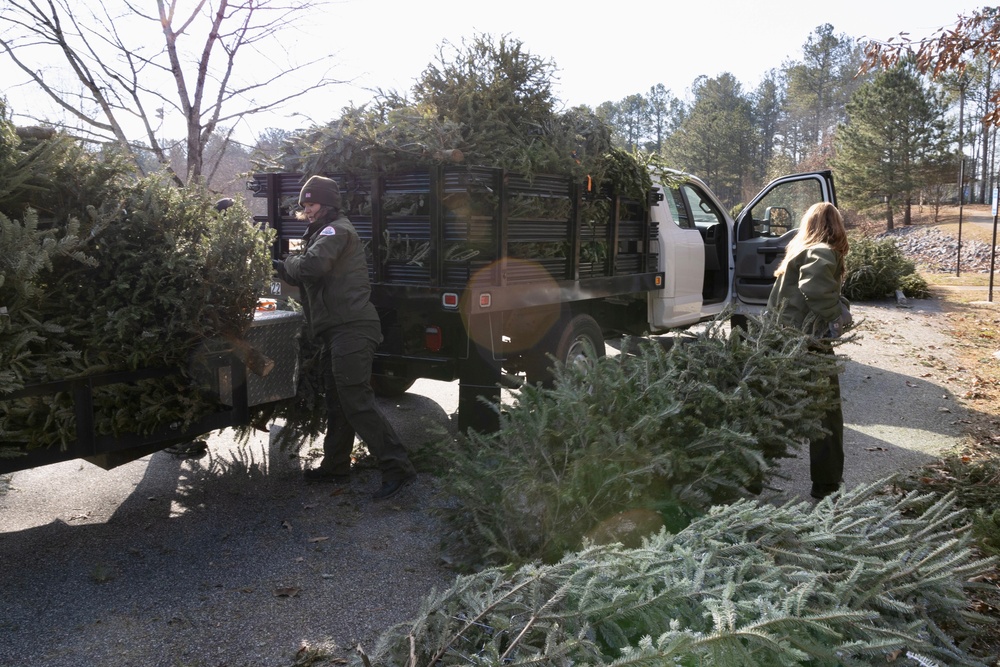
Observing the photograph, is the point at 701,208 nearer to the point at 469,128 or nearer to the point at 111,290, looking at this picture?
the point at 469,128

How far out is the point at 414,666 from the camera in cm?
215

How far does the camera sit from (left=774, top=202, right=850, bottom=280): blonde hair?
5305 millimetres

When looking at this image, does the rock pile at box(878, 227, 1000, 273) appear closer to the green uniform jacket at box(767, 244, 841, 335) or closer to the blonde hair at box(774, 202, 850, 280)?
the blonde hair at box(774, 202, 850, 280)

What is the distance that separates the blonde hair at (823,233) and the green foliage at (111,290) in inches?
137

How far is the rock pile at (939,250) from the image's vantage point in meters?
31.9

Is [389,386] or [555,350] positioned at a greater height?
[555,350]

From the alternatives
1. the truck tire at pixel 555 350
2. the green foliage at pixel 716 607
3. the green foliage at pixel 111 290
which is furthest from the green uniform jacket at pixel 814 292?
the green foliage at pixel 111 290

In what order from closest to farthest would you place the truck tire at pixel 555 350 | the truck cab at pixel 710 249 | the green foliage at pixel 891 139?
the truck tire at pixel 555 350
the truck cab at pixel 710 249
the green foliage at pixel 891 139

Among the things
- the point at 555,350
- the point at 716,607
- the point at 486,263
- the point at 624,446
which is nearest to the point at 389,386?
the point at 555,350

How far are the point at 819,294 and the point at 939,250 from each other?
36866 mm

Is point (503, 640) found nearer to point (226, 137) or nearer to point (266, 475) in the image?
point (266, 475)

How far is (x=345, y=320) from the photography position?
5121mm

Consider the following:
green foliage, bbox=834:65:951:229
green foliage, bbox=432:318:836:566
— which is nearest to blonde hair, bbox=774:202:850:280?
green foliage, bbox=432:318:836:566

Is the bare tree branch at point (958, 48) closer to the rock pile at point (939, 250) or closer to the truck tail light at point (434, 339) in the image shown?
the truck tail light at point (434, 339)
